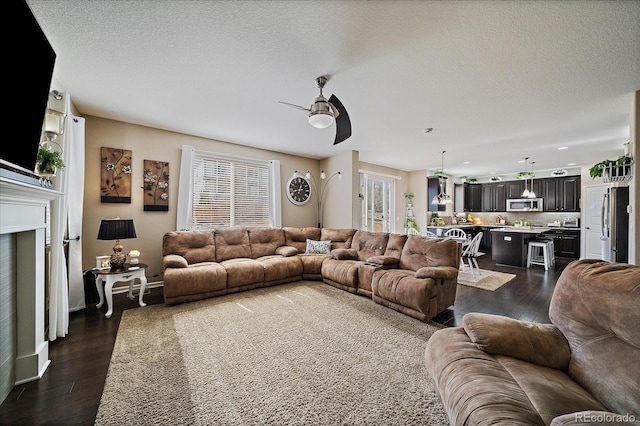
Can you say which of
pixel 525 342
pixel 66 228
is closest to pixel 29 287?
pixel 66 228

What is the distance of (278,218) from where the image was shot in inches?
220

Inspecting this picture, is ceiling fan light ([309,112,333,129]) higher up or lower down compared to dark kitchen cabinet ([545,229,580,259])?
higher up

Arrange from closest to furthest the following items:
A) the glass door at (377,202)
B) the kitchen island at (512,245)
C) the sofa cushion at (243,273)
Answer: the sofa cushion at (243,273)
the kitchen island at (512,245)
the glass door at (377,202)

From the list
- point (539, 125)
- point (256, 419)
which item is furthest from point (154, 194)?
point (539, 125)

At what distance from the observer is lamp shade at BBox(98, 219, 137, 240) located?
3.21m

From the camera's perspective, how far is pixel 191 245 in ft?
13.6

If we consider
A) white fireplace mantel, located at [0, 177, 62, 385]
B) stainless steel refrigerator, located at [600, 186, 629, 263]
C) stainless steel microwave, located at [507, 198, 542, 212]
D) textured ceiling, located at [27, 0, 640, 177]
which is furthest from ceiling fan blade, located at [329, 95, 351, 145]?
stainless steel microwave, located at [507, 198, 542, 212]

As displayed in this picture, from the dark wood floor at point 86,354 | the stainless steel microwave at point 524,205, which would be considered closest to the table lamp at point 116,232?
the dark wood floor at point 86,354

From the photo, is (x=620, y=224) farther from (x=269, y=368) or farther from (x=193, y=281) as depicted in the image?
(x=193, y=281)

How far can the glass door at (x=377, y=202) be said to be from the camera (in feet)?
23.6

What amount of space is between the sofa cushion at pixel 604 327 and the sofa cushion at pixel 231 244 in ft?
13.7

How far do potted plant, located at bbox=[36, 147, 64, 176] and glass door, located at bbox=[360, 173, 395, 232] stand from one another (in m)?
5.88

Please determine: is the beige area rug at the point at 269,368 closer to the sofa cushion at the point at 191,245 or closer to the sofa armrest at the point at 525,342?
the sofa armrest at the point at 525,342

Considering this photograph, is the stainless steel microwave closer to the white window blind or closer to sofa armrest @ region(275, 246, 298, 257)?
sofa armrest @ region(275, 246, 298, 257)
